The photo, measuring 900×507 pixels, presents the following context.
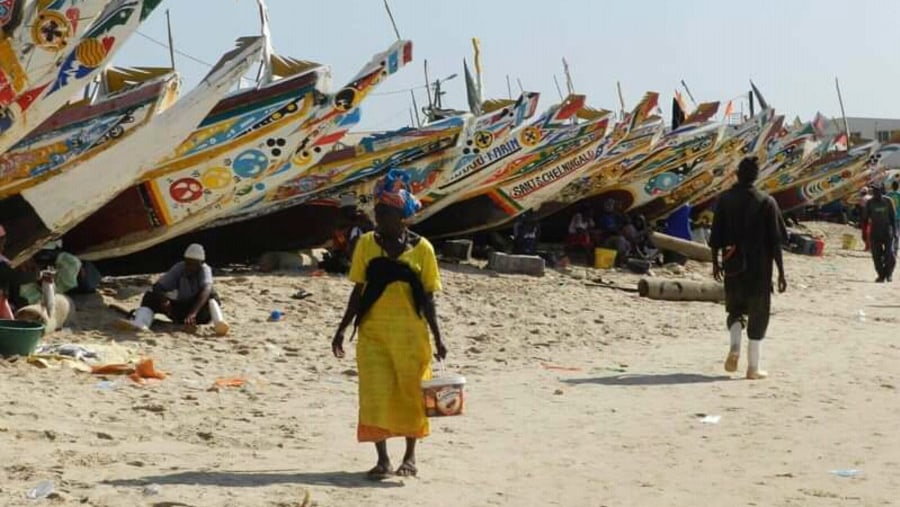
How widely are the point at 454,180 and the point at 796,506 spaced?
12982 mm

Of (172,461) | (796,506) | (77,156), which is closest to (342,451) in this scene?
(172,461)

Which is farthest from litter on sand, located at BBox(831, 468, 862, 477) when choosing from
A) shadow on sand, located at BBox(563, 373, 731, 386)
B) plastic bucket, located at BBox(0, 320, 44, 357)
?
plastic bucket, located at BBox(0, 320, 44, 357)

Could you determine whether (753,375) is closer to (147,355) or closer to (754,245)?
(754,245)

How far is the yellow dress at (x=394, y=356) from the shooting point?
6.32 metres

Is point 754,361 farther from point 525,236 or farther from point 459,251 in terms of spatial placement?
point 525,236

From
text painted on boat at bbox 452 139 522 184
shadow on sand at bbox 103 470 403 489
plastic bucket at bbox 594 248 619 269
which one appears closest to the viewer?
shadow on sand at bbox 103 470 403 489

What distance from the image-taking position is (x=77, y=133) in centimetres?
1164

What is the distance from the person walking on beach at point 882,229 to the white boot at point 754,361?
10540 millimetres

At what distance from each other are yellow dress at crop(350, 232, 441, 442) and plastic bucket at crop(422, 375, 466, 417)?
5cm

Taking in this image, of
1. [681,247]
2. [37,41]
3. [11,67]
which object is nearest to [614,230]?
[681,247]

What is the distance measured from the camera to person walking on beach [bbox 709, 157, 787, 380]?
9695mm

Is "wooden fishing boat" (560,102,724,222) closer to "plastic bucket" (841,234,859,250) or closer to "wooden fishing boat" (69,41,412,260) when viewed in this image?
"plastic bucket" (841,234,859,250)

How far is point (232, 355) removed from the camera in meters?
10.5

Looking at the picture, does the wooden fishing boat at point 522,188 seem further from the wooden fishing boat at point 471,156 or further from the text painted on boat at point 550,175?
the wooden fishing boat at point 471,156
